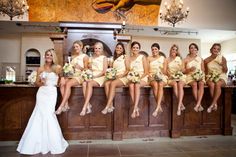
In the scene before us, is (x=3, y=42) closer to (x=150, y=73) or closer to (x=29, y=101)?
(x=29, y=101)

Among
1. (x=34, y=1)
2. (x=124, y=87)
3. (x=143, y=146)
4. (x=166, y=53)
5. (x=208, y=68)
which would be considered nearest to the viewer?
(x=143, y=146)

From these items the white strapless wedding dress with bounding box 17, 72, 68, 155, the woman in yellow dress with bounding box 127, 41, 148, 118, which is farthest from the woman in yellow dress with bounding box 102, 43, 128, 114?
the white strapless wedding dress with bounding box 17, 72, 68, 155

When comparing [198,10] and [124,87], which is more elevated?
[198,10]

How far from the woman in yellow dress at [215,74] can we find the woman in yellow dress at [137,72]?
132cm

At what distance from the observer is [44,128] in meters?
3.20

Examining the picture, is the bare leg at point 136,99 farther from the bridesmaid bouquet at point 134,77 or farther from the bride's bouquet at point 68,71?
the bride's bouquet at point 68,71

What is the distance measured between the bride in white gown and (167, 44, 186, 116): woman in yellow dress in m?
2.16

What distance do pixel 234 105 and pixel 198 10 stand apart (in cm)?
419

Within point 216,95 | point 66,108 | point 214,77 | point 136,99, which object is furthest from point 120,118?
point 214,77

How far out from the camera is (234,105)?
313 inches

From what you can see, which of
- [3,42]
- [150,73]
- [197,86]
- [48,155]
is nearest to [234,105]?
[197,86]

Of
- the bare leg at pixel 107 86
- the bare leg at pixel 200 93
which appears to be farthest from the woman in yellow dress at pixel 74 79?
the bare leg at pixel 200 93

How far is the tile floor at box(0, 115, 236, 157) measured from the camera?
10.6 ft

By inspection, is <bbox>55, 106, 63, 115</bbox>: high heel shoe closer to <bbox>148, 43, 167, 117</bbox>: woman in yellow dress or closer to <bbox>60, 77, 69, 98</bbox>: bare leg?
<bbox>60, 77, 69, 98</bbox>: bare leg
